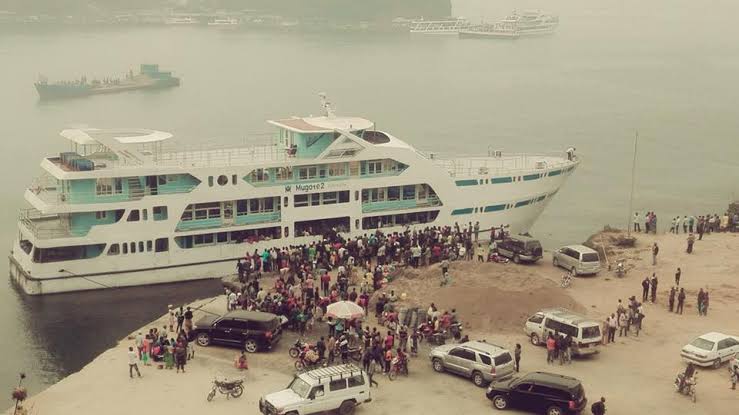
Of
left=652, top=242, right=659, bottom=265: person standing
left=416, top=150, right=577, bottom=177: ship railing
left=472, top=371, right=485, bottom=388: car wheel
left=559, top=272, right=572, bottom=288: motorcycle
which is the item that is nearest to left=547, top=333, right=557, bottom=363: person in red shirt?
left=472, top=371, right=485, bottom=388: car wheel

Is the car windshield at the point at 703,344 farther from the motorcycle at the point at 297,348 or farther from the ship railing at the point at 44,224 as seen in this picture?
the ship railing at the point at 44,224

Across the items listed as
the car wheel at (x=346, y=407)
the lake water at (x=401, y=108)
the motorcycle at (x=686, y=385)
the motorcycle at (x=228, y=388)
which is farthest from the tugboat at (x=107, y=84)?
the motorcycle at (x=686, y=385)

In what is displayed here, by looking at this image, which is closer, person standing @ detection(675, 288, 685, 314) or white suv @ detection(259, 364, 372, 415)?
white suv @ detection(259, 364, 372, 415)

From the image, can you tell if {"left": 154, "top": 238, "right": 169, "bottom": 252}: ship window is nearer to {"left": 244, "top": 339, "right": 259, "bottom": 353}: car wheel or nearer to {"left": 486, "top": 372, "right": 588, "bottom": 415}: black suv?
{"left": 244, "top": 339, "right": 259, "bottom": 353}: car wheel

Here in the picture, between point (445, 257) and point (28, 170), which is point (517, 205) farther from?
point (28, 170)

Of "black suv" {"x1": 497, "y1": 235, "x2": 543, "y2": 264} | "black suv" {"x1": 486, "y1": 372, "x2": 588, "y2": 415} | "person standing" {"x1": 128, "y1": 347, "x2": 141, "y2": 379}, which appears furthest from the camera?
"black suv" {"x1": 497, "y1": 235, "x2": 543, "y2": 264}

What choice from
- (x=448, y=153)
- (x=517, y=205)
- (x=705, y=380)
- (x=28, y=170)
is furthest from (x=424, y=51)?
(x=705, y=380)
